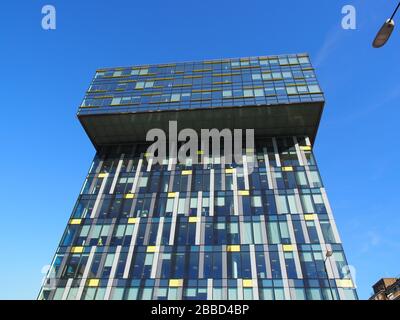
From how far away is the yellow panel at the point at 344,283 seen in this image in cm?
3556

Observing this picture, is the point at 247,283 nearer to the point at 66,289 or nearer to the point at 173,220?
the point at 173,220

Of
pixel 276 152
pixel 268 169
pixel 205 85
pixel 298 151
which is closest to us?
pixel 268 169

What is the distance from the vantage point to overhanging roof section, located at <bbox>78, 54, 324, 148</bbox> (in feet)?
171

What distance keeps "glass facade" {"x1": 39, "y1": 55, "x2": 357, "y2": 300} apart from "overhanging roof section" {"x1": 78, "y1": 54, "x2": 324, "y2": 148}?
31 cm

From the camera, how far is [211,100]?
53344 millimetres

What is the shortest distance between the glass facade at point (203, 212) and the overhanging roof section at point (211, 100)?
1.01 feet

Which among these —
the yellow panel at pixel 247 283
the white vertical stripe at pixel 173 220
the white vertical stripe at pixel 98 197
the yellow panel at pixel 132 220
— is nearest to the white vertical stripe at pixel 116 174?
the white vertical stripe at pixel 98 197

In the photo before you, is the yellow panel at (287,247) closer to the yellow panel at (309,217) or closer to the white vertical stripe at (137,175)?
the yellow panel at (309,217)

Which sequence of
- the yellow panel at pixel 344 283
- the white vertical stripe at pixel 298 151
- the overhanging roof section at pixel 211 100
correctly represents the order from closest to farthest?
the yellow panel at pixel 344 283 → the white vertical stripe at pixel 298 151 → the overhanging roof section at pixel 211 100

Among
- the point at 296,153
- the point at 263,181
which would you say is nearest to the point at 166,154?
the point at 263,181

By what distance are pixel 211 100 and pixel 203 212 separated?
18201 millimetres

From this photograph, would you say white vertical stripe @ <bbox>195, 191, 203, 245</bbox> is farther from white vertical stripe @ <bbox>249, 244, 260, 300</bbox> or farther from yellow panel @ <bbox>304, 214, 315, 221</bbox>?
yellow panel @ <bbox>304, 214, 315, 221</bbox>

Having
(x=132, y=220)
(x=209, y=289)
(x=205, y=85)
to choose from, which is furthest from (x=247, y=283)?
(x=205, y=85)

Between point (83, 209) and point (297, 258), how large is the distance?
29576mm
